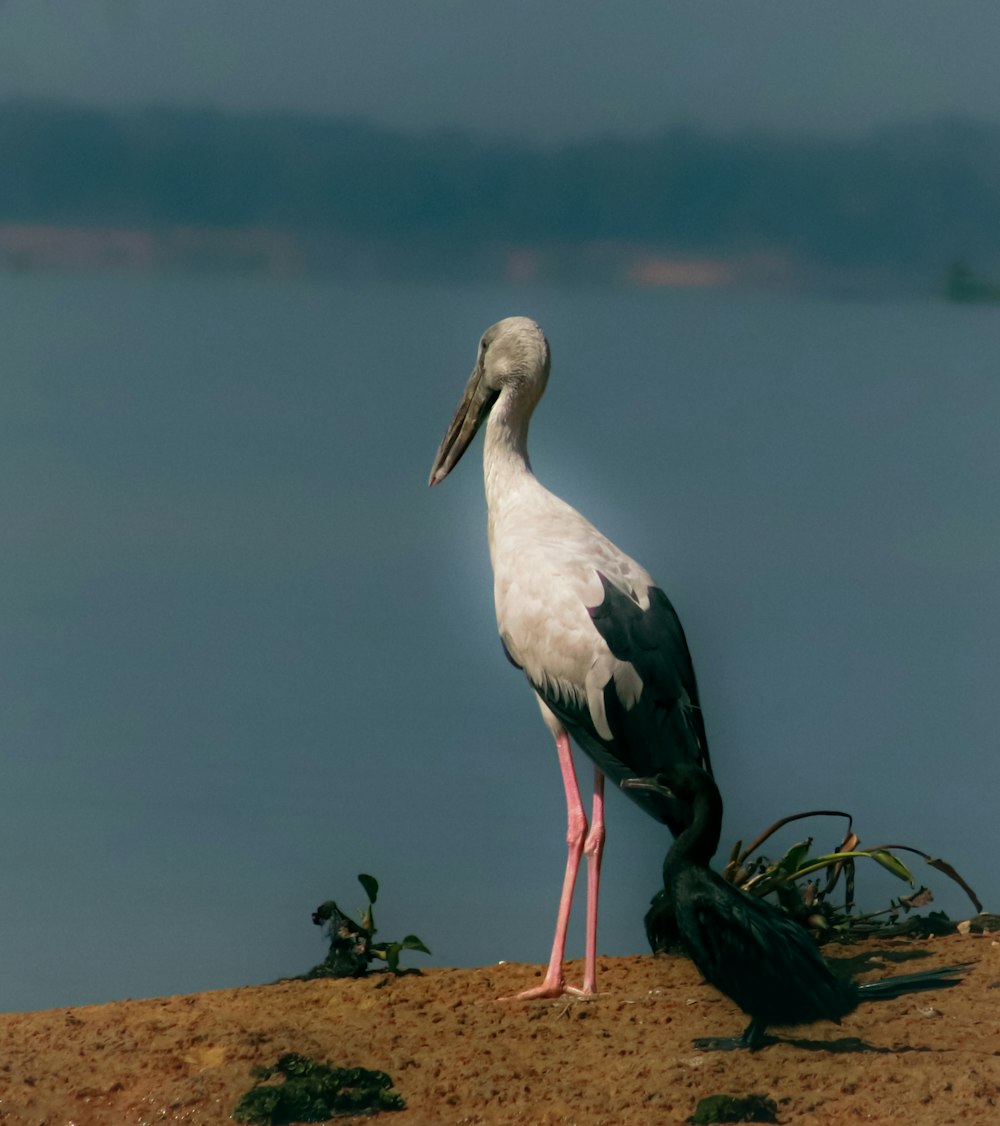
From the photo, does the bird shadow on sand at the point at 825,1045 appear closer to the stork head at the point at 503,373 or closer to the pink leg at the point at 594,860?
the pink leg at the point at 594,860

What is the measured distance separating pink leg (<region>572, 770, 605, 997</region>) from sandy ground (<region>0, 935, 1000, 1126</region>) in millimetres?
202

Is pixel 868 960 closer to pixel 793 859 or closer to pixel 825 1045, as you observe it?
pixel 793 859

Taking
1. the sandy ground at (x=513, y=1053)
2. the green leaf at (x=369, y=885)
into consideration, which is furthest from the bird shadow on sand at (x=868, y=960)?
the green leaf at (x=369, y=885)

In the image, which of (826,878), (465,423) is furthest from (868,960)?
(465,423)

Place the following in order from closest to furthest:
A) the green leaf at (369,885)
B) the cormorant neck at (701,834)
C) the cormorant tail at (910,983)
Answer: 1. the cormorant neck at (701,834)
2. the cormorant tail at (910,983)
3. the green leaf at (369,885)

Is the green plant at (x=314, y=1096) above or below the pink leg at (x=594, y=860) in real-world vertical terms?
below

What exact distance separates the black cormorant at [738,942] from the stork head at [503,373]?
2074 mm

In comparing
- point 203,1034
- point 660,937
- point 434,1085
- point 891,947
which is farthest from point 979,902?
point 203,1034

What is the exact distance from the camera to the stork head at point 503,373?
7.74 metres

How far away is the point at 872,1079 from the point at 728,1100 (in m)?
0.53

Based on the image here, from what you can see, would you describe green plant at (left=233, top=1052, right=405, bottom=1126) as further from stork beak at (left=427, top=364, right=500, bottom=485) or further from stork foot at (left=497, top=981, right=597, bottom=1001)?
stork beak at (left=427, top=364, right=500, bottom=485)

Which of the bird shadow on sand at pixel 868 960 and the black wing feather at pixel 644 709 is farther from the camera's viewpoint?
the bird shadow on sand at pixel 868 960

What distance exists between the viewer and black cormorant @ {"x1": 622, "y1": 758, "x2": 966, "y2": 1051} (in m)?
6.20

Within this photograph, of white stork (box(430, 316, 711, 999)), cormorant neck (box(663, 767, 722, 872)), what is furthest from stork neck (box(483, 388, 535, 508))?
cormorant neck (box(663, 767, 722, 872))
